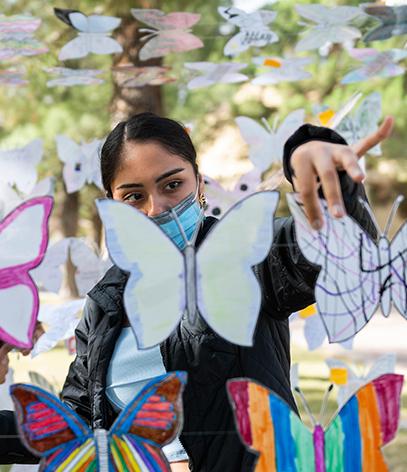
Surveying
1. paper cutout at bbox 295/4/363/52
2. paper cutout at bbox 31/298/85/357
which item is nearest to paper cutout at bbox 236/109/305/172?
paper cutout at bbox 295/4/363/52

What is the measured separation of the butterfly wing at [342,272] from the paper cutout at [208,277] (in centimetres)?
6

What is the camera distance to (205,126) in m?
9.70

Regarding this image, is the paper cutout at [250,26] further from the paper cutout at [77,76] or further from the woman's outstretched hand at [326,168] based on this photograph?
the woman's outstretched hand at [326,168]

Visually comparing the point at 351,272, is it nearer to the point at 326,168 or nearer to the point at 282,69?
the point at 326,168

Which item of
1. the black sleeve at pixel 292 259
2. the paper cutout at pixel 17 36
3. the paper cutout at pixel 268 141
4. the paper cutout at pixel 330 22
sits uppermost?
the black sleeve at pixel 292 259

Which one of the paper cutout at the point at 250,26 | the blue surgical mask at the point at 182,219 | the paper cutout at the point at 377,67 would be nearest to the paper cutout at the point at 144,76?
the paper cutout at the point at 250,26

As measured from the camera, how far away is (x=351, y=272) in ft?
3.50

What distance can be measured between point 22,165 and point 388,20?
1.19 meters

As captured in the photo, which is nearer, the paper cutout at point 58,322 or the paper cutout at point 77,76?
the paper cutout at point 58,322

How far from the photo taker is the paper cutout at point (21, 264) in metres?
1.02

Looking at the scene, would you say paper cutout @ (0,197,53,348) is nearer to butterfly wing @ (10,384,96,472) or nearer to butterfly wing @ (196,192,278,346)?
butterfly wing @ (10,384,96,472)

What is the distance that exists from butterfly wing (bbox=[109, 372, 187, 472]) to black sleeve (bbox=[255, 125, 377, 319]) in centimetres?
24

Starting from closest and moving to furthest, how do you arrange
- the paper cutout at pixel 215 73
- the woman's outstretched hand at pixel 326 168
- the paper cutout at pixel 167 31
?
the woman's outstretched hand at pixel 326 168 < the paper cutout at pixel 167 31 < the paper cutout at pixel 215 73

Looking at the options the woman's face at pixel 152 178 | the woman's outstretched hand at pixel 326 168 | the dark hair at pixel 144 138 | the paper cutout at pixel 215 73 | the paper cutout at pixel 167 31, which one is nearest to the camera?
the woman's outstretched hand at pixel 326 168
